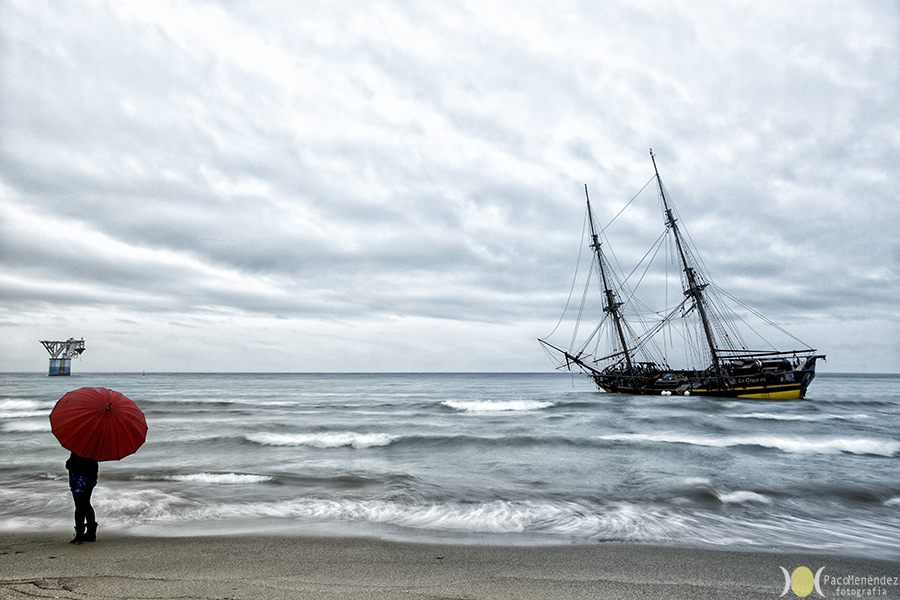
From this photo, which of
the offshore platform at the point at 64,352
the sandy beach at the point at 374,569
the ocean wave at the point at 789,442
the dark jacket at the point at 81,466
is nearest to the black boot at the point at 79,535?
the sandy beach at the point at 374,569

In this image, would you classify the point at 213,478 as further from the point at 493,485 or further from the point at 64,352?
the point at 64,352

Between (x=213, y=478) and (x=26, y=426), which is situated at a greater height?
(x=213, y=478)

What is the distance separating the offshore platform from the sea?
439 feet

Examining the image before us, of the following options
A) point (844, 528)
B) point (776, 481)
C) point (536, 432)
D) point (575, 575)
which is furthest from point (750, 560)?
point (536, 432)

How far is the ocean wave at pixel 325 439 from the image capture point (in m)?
22.3

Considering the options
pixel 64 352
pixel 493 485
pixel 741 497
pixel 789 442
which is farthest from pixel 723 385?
pixel 64 352

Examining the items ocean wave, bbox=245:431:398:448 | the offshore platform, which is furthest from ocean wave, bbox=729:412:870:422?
the offshore platform

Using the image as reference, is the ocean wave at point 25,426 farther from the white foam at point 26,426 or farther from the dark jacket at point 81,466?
the dark jacket at point 81,466

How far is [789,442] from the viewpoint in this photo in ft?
76.3

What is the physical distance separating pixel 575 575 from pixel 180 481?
12.4m

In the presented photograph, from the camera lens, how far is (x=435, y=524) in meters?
9.60

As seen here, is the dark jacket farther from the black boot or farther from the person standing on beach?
the black boot

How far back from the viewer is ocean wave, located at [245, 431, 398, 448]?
2228 cm

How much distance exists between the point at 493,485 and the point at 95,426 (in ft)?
33.3
